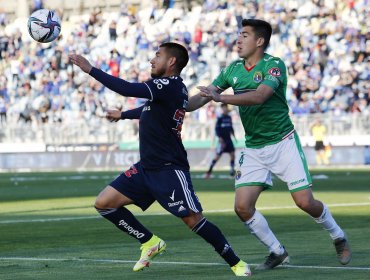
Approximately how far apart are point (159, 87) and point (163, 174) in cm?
90

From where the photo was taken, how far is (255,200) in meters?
10.8

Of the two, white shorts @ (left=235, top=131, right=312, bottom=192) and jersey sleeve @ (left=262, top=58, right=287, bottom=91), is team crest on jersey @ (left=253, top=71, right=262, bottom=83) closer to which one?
jersey sleeve @ (left=262, top=58, right=287, bottom=91)

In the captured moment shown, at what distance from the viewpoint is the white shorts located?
10.8 m

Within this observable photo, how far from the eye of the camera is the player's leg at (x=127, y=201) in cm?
1062

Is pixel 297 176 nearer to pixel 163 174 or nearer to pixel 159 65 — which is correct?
pixel 163 174

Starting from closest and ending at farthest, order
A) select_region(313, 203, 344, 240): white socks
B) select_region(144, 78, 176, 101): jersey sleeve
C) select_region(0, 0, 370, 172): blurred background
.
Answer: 1. select_region(144, 78, 176, 101): jersey sleeve
2. select_region(313, 203, 344, 240): white socks
3. select_region(0, 0, 370, 172): blurred background

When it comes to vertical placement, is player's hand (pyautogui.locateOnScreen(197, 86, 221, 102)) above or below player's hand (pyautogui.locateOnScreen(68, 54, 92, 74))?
below

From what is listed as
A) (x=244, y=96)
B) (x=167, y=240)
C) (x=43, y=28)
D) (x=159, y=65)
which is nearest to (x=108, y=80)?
(x=159, y=65)

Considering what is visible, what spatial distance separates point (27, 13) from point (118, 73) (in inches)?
414

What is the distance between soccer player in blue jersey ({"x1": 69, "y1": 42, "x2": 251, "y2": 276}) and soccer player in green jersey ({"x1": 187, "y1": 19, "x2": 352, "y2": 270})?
1.66ft

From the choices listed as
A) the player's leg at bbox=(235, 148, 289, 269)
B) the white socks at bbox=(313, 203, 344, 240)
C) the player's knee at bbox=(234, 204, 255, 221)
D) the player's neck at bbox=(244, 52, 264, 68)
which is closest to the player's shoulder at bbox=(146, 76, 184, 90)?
the player's neck at bbox=(244, 52, 264, 68)

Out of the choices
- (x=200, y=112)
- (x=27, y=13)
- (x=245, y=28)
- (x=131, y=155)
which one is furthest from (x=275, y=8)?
(x=245, y=28)

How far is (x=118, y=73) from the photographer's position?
1939 inches

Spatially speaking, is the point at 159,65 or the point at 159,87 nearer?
the point at 159,87
